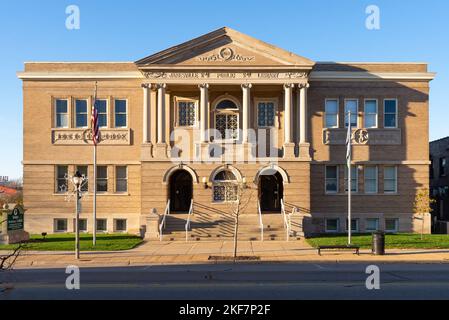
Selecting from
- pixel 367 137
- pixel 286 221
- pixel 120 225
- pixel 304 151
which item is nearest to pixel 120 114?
pixel 120 225

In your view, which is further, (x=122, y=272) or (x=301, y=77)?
(x=301, y=77)

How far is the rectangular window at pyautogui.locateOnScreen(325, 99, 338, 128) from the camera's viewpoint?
3141 cm

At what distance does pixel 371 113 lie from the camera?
103ft

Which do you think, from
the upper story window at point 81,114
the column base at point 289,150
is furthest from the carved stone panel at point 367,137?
the upper story window at point 81,114

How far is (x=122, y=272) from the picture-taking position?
16.4 meters

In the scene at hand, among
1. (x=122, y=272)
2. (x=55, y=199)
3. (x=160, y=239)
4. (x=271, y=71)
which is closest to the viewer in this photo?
(x=122, y=272)

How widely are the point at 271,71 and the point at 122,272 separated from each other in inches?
690

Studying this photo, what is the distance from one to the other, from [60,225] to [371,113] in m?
22.8

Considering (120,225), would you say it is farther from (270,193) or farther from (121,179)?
(270,193)

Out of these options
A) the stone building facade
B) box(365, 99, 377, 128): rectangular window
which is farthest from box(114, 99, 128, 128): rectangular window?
box(365, 99, 377, 128): rectangular window

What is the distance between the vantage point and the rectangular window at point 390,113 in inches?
1236

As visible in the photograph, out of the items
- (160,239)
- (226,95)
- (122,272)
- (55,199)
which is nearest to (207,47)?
(226,95)
